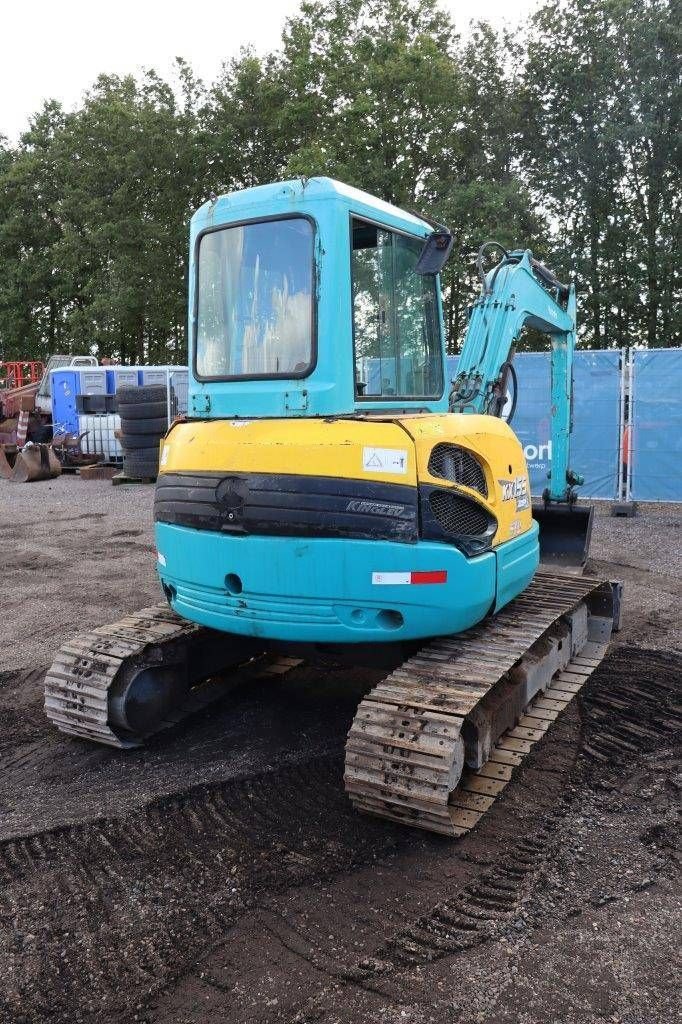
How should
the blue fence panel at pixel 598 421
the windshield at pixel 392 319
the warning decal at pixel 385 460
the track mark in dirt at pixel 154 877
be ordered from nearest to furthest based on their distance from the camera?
the track mark in dirt at pixel 154 877 < the warning decal at pixel 385 460 < the windshield at pixel 392 319 < the blue fence panel at pixel 598 421

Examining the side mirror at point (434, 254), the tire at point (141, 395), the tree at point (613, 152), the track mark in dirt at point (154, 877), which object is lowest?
the track mark in dirt at point (154, 877)

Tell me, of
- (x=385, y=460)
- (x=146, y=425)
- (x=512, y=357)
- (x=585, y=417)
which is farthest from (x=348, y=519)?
(x=146, y=425)

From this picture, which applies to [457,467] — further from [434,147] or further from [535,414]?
[434,147]

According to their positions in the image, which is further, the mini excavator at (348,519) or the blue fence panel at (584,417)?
the blue fence panel at (584,417)

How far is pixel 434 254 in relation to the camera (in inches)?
171

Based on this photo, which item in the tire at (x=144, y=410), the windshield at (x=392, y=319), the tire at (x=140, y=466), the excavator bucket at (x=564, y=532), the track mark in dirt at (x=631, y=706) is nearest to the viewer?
the windshield at (x=392, y=319)

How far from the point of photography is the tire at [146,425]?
16.3 m

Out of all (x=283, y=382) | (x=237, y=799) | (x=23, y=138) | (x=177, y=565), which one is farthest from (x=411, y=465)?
(x=23, y=138)

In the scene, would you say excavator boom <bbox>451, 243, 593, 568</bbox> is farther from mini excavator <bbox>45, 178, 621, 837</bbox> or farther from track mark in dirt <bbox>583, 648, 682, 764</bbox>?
track mark in dirt <bbox>583, 648, 682, 764</bbox>

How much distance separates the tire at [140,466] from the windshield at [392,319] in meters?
12.5

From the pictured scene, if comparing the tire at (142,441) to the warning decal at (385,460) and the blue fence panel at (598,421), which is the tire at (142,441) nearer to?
the blue fence panel at (598,421)

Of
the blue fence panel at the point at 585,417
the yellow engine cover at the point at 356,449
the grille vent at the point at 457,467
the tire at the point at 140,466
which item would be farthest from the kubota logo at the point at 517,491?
the tire at the point at 140,466

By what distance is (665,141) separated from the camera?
2173cm

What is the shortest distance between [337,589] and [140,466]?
1349 cm
